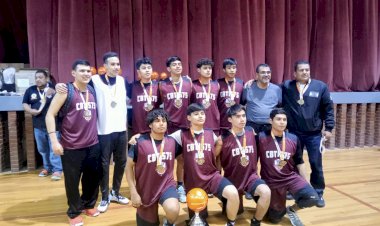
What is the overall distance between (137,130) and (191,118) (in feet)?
3.15

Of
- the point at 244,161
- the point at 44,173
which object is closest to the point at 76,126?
the point at 244,161

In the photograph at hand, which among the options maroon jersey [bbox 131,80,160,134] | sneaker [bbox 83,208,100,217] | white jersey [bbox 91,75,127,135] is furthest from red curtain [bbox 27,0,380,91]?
sneaker [bbox 83,208,100,217]

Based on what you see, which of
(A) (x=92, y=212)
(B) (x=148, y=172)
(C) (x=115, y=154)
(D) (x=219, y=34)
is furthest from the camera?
(D) (x=219, y=34)

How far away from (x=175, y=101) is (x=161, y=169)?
1.04 m

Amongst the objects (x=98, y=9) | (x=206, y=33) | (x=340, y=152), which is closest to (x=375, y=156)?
(x=340, y=152)

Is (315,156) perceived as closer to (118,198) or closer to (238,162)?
(238,162)

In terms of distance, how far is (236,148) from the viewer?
9.58 ft

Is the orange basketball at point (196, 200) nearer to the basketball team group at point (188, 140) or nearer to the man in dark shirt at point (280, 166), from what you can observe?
the basketball team group at point (188, 140)

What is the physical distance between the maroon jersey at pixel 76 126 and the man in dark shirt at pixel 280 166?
1.55 meters

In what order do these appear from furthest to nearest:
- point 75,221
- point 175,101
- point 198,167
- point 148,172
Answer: point 175,101, point 75,221, point 198,167, point 148,172

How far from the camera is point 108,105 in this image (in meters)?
3.20

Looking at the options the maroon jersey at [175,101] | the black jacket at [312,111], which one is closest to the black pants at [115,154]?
the maroon jersey at [175,101]

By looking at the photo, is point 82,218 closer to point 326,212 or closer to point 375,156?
point 326,212

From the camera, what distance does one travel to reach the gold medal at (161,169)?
2637 millimetres
